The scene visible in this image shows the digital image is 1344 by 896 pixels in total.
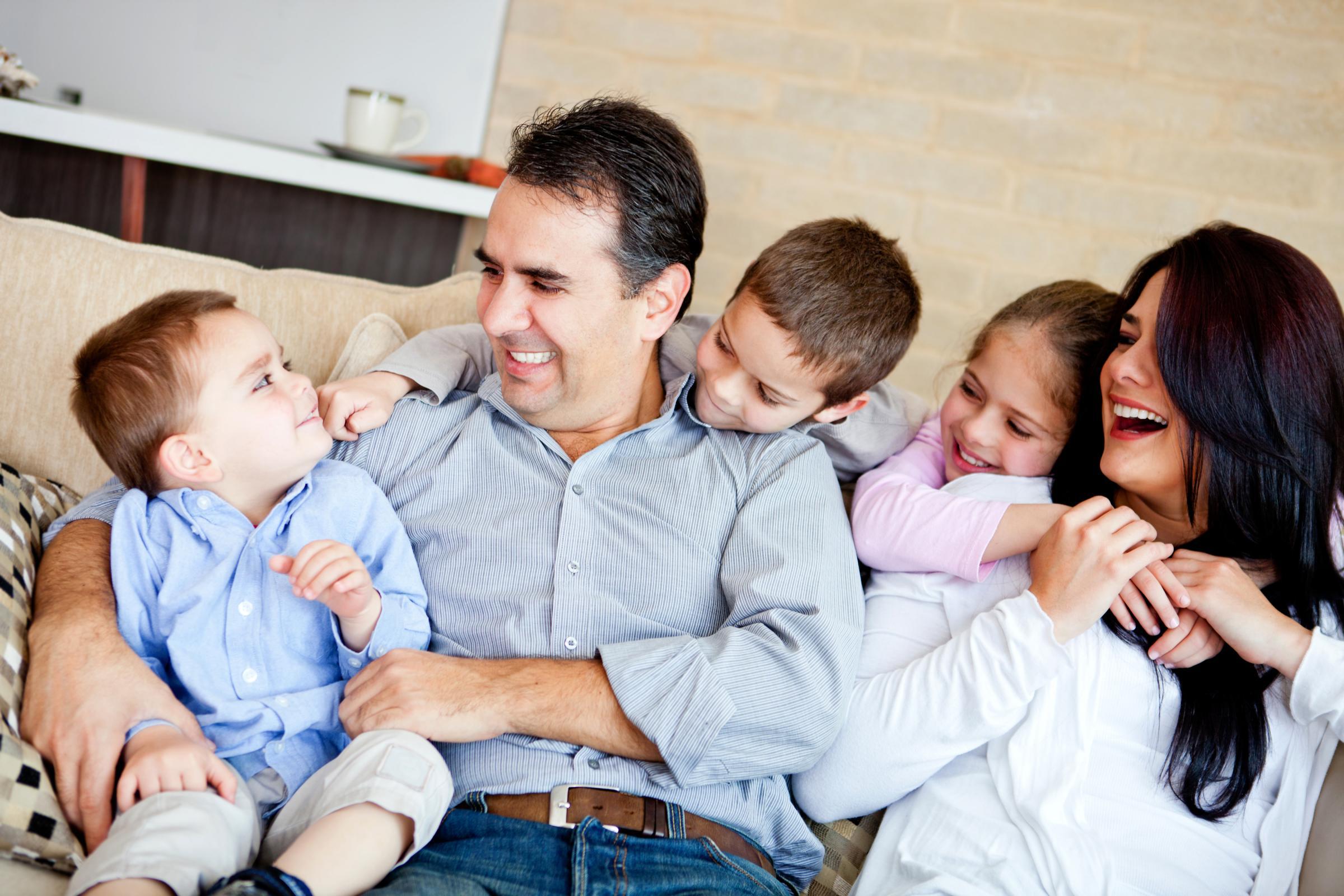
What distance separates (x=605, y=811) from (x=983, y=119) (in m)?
2.22

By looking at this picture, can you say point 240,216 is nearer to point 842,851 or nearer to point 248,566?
point 248,566

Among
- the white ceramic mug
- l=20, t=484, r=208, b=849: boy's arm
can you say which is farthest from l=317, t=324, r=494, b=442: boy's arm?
the white ceramic mug

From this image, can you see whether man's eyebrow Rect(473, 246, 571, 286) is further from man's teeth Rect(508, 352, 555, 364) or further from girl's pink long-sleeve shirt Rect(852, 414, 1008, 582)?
girl's pink long-sleeve shirt Rect(852, 414, 1008, 582)

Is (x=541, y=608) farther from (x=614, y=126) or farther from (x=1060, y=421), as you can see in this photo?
(x=1060, y=421)

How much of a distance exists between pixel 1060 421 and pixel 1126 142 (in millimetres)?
1510

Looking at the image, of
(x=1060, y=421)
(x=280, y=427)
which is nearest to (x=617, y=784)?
(x=280, y=427)

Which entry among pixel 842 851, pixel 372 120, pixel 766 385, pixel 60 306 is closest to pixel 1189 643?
pixel 842 851

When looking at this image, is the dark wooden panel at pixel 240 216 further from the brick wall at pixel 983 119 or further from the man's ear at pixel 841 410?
the man's ear at pixel 841 410

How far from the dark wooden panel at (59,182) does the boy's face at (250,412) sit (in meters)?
1.44

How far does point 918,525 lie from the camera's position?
4.73 ft

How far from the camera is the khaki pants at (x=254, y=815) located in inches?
37.3

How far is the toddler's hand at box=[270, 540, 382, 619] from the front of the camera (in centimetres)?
114

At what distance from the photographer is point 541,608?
1.38 m

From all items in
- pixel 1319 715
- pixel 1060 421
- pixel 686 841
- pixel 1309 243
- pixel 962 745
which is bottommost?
pixel 686 841
